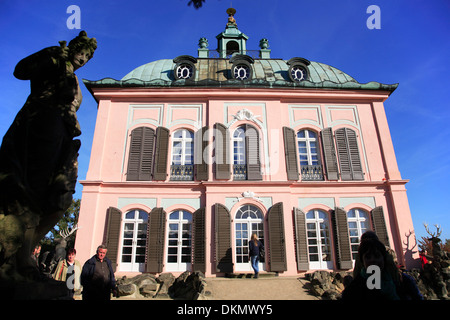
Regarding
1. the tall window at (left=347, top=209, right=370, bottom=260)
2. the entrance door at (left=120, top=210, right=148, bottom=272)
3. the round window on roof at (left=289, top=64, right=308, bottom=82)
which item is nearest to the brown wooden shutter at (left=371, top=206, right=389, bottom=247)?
the tall window at (left=347, top=209, right=370, bottom=260)

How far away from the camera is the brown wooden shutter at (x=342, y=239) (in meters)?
10.4

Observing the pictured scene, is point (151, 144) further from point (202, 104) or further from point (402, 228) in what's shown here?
point (402, 228)

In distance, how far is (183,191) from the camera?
11.1m

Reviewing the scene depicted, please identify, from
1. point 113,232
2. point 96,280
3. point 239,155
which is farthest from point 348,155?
point 96,280

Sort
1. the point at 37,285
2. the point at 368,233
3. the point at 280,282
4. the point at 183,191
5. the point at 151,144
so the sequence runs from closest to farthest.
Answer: the point at 368,233 → the point at 37,285 → the point at 280,282 → the point at 183,191 → the point at 151,144

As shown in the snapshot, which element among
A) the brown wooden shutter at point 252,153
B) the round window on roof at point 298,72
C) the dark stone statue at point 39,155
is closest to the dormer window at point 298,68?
the round window on roof at point 298,72

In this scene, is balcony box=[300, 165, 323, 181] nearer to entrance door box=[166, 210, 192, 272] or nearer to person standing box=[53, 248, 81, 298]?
entrance door box=[166, 210, 192, 272]

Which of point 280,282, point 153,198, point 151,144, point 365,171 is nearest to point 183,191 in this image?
point 153,198

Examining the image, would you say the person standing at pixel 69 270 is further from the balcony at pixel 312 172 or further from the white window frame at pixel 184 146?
the balcony at pixel 312 172

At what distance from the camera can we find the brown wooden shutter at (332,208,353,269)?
34.2 feet

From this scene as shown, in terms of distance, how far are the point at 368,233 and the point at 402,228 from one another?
10884mm

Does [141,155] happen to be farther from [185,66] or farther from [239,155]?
[185,66]

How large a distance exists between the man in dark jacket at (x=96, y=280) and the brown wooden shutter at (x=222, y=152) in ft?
24.3

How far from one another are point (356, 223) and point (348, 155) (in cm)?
301
